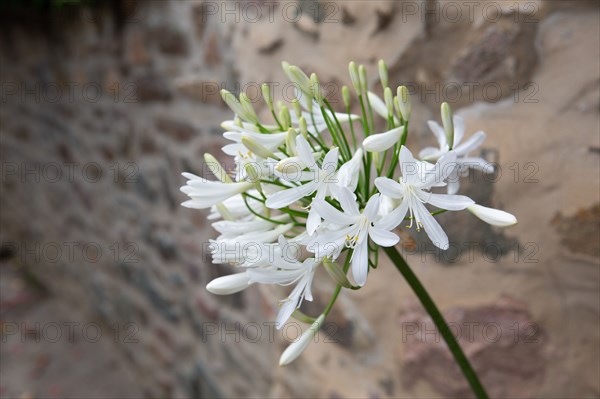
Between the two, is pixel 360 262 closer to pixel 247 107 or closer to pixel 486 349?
pixel 247 107

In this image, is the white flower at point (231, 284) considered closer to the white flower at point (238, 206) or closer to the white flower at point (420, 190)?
the white flower at point (238, 206)

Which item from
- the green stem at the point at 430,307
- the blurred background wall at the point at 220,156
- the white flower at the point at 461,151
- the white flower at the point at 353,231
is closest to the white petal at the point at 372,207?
the white flower at the point at 353,231

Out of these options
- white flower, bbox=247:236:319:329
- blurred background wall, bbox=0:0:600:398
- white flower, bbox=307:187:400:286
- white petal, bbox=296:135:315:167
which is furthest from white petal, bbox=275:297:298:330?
blurred background wall, bbox=0:0:600:398

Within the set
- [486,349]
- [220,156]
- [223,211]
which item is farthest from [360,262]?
[220,156]

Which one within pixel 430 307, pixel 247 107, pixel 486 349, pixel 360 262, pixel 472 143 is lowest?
pixel 486 349

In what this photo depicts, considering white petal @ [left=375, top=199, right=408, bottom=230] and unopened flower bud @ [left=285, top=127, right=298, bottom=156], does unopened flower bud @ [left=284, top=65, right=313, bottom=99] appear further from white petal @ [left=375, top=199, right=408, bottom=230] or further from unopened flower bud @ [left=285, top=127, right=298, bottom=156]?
white petal @ [left=375, top=199, right=408, bottom=230]

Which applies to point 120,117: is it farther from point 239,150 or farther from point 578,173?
point 578,173
